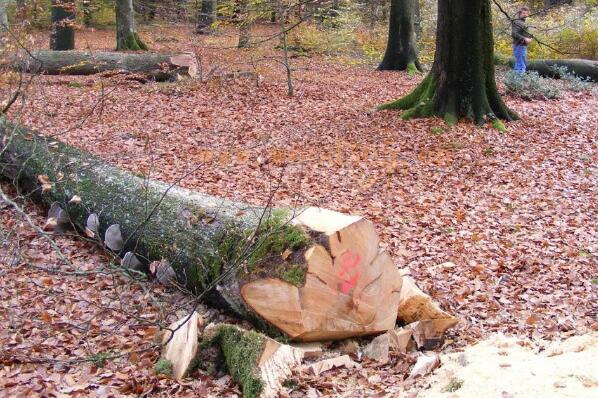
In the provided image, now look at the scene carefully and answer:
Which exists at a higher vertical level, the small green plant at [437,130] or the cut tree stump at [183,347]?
the small green plant at [437,130]

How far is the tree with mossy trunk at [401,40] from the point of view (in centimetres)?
1750

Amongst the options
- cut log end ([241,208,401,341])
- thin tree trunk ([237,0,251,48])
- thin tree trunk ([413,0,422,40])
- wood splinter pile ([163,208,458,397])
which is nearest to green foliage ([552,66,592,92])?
thin tree trunk ([237,0,251,48])

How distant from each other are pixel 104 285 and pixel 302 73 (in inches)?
490

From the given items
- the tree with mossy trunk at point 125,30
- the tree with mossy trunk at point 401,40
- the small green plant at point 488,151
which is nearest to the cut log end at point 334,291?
the small green plant at point 488,151

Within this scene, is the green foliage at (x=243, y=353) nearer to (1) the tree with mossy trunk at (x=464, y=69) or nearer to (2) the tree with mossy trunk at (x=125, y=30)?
(1) the tree with mossy trunk at (x=464, y=69)

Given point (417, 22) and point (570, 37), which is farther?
point (417, 22)

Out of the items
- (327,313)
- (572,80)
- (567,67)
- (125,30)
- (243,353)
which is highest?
(125,30)

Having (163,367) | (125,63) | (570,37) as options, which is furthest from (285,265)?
(570,37)

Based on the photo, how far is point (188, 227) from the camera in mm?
5301

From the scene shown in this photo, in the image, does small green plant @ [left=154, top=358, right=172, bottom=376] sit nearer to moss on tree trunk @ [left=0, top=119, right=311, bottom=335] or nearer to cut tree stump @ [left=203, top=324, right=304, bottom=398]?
cut tree stump @ [left=203, top=324, right=304, bottom=398]

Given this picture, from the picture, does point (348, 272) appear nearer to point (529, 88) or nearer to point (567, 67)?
point (529, 88)

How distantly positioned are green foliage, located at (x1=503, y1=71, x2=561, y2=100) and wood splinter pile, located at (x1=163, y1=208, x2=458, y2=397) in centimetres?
1035

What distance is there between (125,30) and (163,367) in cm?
1647

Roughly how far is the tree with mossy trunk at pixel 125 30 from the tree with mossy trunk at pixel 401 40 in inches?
299
